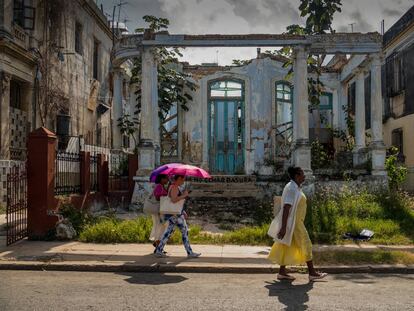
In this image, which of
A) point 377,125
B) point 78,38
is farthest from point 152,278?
point 78,38

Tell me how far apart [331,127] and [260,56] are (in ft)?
13.5

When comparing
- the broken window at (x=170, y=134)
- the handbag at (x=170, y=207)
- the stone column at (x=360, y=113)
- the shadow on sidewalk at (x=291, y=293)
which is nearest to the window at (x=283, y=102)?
the stone column at (x=360, y=113)

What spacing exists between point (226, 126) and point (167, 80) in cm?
294

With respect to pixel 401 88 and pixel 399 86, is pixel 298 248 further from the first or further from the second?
pixel 399 86

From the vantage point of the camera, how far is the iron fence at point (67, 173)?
39.7ft

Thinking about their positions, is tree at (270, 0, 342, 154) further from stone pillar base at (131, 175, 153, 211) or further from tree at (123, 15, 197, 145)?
stone pillar base at (131, 175, 153, 211)

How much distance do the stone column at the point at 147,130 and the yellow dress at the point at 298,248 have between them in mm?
7819

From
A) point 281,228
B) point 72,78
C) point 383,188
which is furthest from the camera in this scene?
point 72,78

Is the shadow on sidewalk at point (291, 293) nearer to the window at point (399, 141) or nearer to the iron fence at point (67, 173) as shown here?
the iron fence at point (67, 173)

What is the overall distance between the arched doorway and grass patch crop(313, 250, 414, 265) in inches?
420

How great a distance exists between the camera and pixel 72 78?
1928cm

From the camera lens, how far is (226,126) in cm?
1947

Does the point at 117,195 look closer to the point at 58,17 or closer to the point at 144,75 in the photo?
the point at 144,75

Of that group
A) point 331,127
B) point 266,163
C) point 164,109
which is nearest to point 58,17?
point 164,109
